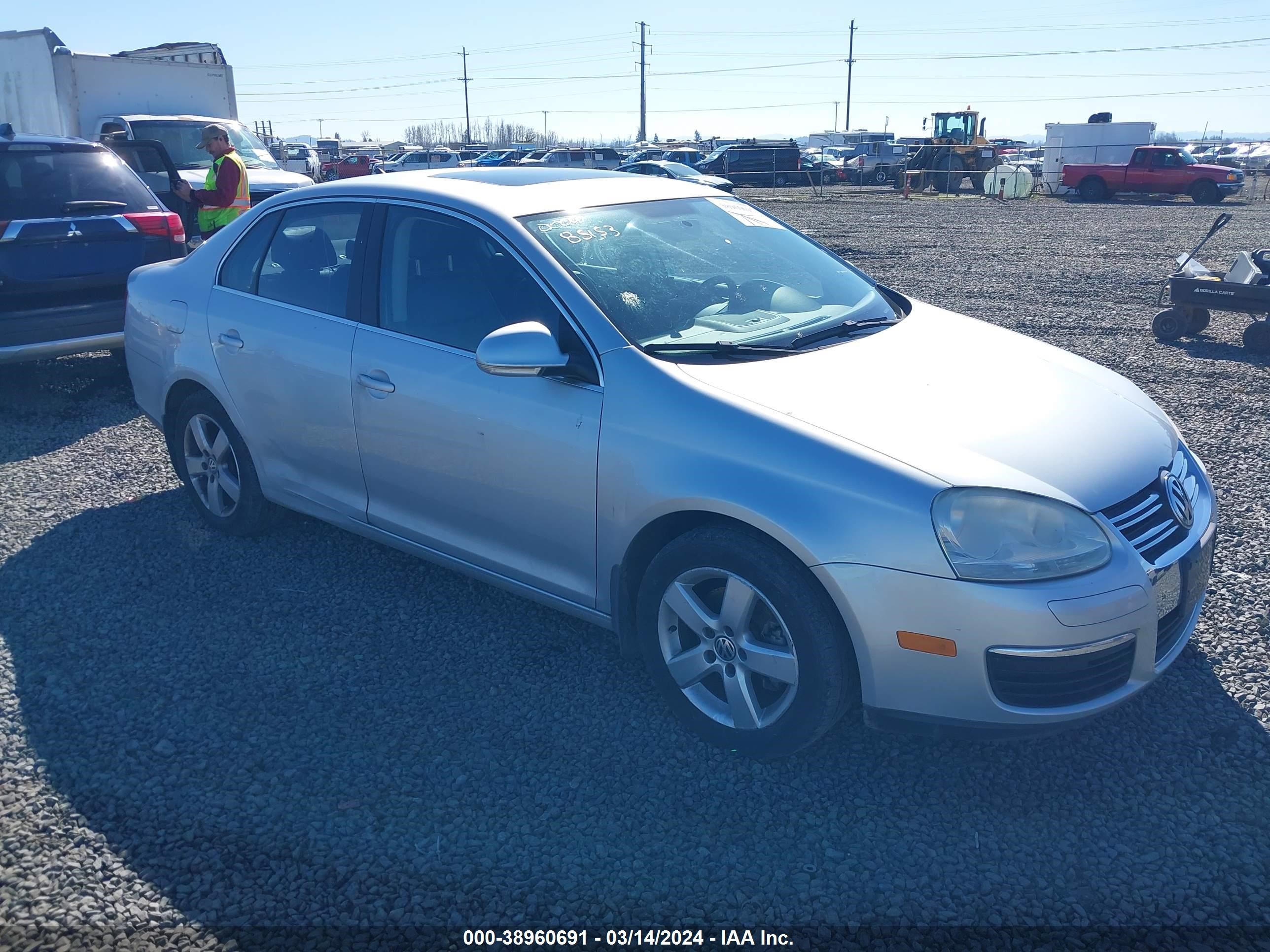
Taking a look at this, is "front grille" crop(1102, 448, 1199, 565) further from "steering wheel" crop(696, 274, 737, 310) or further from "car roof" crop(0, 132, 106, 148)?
"car roof" crop(0, 132, 106, 148)

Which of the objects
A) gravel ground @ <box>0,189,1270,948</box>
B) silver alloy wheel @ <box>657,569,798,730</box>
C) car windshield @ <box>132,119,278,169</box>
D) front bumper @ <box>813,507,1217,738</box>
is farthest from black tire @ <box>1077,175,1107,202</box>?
silver alloy wheel @ <box>657,569,798,730</box>

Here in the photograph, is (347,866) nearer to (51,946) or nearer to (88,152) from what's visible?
(51,946)

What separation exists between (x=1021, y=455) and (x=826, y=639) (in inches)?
29.9

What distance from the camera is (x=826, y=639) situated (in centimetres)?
276

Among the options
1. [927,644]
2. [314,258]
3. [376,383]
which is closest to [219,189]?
[314,258]

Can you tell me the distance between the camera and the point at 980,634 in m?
2.57

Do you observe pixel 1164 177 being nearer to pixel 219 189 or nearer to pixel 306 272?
pixel 219 189

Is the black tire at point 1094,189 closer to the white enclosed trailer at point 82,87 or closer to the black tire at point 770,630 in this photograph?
the white enclosed trailer at point 82,87

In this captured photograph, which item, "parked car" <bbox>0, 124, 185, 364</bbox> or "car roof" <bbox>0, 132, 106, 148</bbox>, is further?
"car roof" <bbox>0, 132, 106, 148</bbox>

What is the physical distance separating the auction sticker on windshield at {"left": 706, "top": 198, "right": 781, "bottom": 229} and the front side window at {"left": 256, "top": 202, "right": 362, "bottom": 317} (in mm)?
1531

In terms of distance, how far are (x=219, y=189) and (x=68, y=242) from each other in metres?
2.72

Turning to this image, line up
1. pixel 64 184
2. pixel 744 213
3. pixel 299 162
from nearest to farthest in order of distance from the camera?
pixel 744 213
pixel 64 184
pixel 299 162

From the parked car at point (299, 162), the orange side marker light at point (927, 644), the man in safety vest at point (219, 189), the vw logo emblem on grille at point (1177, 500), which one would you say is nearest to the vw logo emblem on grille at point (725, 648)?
the orange side marker light at point (927, 644)

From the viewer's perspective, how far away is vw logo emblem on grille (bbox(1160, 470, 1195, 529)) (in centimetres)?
300
